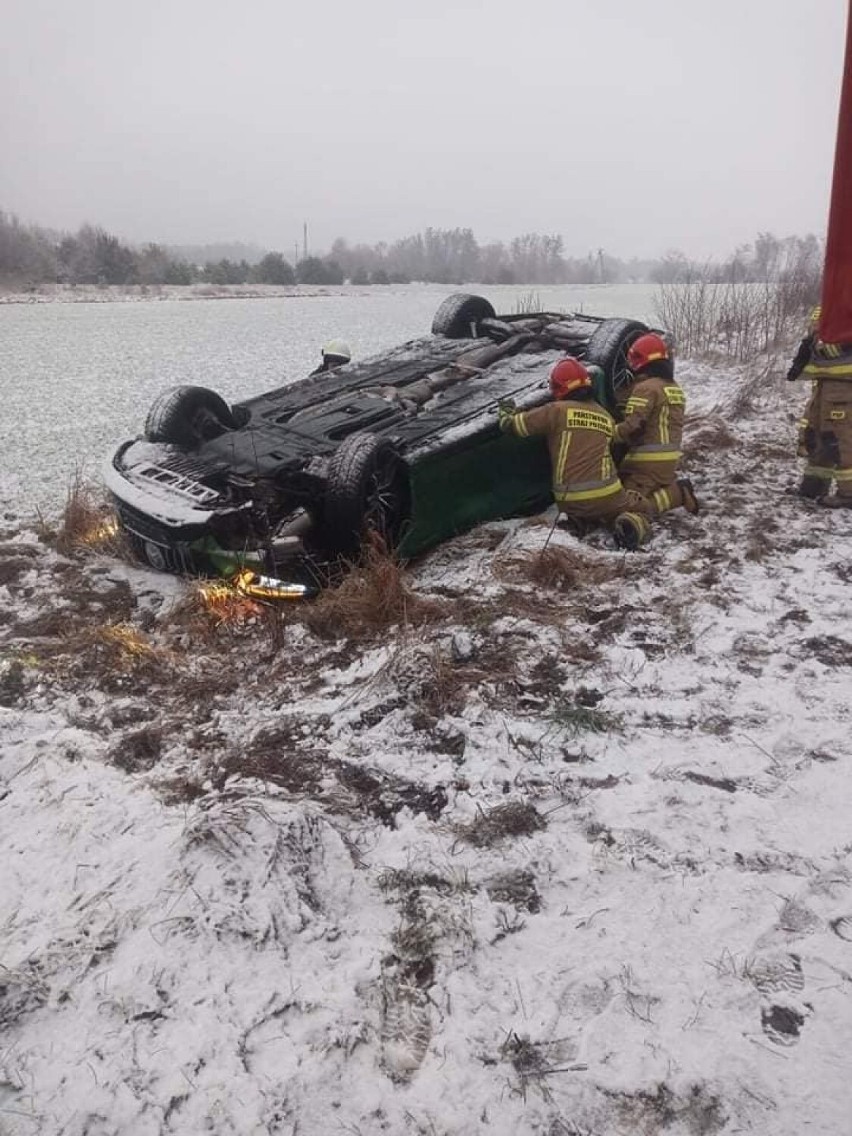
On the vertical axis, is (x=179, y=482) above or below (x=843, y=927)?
above

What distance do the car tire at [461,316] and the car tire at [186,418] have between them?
8.17ft

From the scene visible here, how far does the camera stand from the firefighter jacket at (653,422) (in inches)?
201

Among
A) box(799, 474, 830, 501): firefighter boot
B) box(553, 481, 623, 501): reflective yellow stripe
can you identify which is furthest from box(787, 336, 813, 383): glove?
box(553, 481, 623, 501): reflective yellow stripe

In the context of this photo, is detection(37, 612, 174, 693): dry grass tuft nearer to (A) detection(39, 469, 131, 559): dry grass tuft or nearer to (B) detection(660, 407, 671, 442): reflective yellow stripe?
(A) detection(39, 469, 131, 559): dry grass tuft

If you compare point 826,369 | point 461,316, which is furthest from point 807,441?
point 461,316

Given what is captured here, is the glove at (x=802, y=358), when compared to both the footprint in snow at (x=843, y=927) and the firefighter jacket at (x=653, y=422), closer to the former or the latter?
the firefighter jacket at (x=653, y=422)

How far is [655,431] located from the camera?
16.9 ft

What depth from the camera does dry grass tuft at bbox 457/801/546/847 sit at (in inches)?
100

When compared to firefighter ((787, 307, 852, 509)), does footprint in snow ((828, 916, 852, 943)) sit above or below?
below

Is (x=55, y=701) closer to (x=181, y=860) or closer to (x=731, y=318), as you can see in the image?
(x=181, y=860)

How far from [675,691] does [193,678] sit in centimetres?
221

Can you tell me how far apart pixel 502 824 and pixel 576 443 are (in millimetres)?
2889

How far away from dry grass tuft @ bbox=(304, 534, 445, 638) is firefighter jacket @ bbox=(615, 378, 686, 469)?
1.98m

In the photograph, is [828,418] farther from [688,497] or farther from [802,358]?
[688,497]
